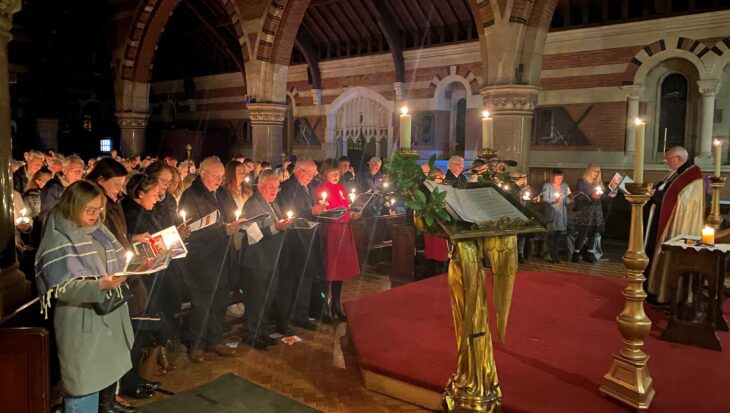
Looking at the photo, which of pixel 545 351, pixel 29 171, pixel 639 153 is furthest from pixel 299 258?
pixel 29 171

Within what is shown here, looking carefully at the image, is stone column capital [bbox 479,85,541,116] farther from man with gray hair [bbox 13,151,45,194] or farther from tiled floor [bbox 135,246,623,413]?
man with gray hair [bbox 13,151,45,194]

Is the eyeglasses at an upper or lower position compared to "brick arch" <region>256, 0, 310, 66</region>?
lower

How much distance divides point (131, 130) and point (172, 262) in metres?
13.0

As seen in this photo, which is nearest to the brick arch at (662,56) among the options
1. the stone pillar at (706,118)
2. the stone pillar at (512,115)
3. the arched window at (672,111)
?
the stone pillar at (706,118)

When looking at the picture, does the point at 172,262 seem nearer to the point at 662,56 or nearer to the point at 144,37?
the point at 662,56

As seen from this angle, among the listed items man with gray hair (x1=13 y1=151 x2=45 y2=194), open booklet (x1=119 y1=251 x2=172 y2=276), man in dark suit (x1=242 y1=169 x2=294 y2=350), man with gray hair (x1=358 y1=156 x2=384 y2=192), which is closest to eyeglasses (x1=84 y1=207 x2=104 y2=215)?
open booklet (x1=119 y1=251 x2=172 y2=276)

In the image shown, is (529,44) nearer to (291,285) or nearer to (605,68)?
(605,68)

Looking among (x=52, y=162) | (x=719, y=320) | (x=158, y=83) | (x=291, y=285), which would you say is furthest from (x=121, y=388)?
(x=158, y=83)

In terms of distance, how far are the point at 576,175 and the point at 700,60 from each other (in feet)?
10.5

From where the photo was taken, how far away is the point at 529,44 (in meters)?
8.27

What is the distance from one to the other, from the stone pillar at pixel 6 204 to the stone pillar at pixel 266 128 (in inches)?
348

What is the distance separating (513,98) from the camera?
8.22 m

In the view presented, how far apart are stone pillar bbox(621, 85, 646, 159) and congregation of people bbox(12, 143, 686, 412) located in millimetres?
6501

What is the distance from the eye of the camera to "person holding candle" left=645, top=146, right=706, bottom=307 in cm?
514
